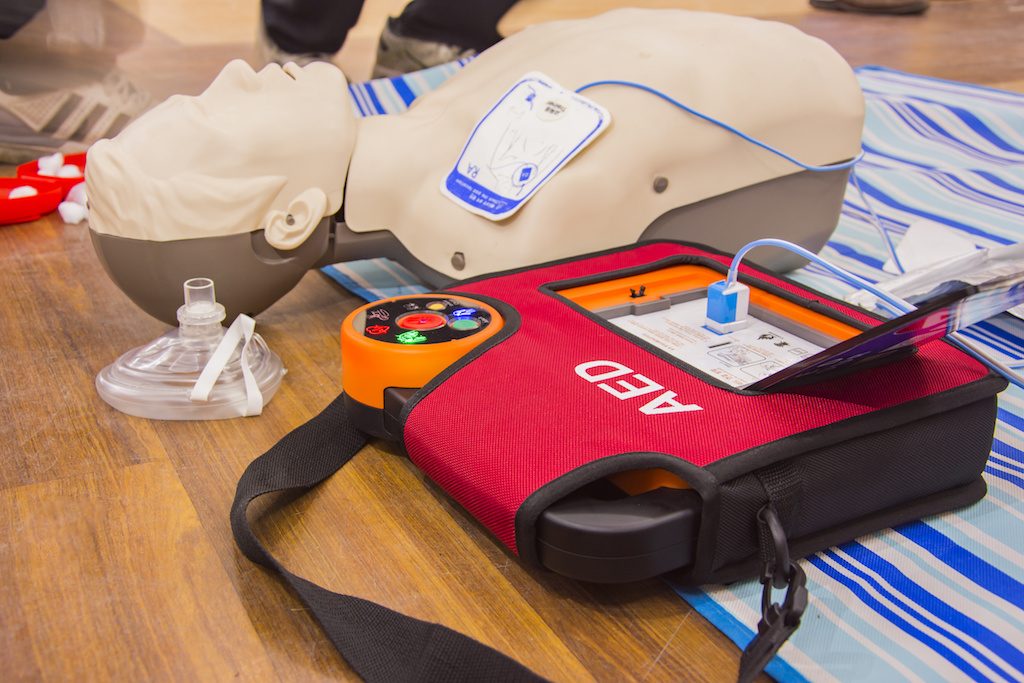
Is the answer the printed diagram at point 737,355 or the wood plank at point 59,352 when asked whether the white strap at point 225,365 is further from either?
the printed diagram at point 737,355

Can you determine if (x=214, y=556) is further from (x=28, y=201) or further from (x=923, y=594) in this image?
(x=28, y=201)

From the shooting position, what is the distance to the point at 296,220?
95 centimetres

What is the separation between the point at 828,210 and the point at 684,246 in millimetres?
239

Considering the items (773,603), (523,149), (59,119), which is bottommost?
(59,119)

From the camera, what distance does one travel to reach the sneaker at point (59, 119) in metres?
1.68

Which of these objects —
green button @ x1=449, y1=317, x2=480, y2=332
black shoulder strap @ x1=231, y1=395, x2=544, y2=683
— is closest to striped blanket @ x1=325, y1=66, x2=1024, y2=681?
black shoulder strap @ x1=231, y1=395, x2=544, y2=683

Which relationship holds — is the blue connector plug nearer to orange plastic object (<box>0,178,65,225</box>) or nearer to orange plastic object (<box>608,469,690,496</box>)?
orange plastic object (<box>608,469,690,496</box>)

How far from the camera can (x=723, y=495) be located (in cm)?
59

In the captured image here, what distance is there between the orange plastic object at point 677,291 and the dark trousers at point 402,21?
123 centimetres

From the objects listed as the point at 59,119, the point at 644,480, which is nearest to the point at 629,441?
the point at 644,480

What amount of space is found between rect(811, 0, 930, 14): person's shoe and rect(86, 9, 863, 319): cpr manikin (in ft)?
5.43

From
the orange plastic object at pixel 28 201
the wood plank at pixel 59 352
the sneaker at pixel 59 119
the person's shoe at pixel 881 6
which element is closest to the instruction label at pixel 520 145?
the wood plank at pixel 59 352

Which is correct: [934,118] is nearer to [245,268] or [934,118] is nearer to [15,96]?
[245,268]

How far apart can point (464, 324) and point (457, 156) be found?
0.95 ft
